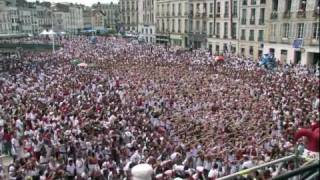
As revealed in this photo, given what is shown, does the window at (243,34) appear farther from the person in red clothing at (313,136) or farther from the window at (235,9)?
the person in red clothing at (313,136)

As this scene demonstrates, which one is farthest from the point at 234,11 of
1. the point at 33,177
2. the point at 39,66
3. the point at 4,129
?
the point at 33,177

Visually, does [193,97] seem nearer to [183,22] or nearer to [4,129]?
[4,129]

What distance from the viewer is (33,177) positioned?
12.2 meters

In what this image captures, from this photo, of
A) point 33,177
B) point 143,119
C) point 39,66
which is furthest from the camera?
point 39,66

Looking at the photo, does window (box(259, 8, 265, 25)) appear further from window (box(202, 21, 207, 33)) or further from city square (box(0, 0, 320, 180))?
city square (box(0, 0, 320, 180))

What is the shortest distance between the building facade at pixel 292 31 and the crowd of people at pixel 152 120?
7.82 meters

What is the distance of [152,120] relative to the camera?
18.7m

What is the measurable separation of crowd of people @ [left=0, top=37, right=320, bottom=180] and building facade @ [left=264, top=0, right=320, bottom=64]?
25.7ft

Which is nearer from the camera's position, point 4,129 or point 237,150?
point 237,150

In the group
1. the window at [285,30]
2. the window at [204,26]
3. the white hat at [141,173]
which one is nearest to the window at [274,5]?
the window at [285,30]

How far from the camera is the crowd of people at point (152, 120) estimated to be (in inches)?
495

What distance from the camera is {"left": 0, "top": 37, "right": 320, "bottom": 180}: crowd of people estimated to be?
12.6 meters

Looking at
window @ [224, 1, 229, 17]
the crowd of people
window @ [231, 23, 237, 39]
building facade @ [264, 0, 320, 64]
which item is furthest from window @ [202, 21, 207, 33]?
the crowd of people

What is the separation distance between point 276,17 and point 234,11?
11757mm
